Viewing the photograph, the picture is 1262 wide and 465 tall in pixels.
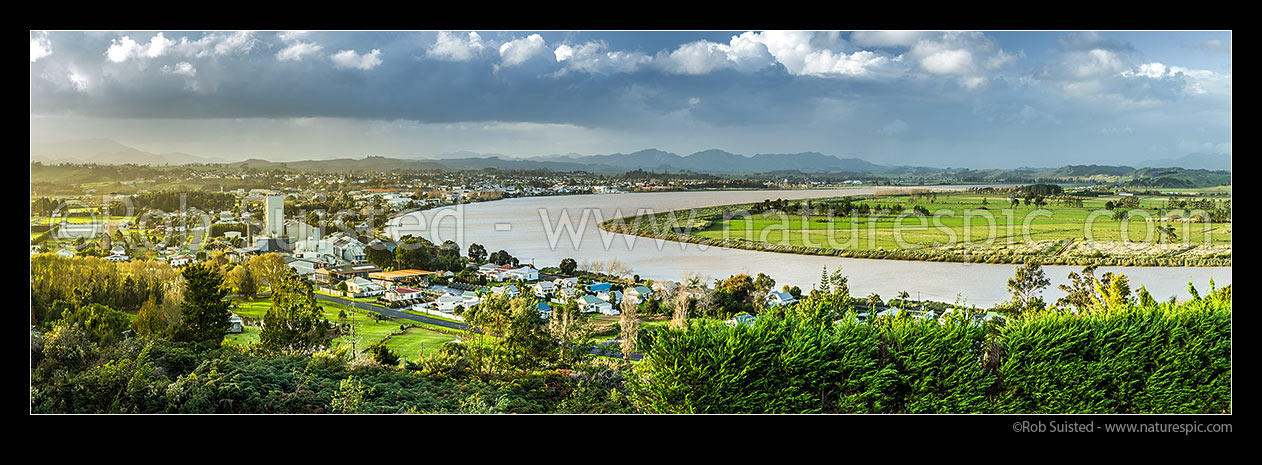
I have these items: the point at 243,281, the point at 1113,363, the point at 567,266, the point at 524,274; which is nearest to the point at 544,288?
the point at 524,274

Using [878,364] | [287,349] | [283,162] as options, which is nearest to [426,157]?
[283,162]

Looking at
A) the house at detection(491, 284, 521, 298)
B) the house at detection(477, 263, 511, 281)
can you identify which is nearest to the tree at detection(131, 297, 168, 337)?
the house at detection(491, 284, 521, 298)

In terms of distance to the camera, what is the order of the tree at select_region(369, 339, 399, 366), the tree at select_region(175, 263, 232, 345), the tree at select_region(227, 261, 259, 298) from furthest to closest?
1. the tree at select_region(227, 261, 259, 298)
2. the tree at select_region(369, 339, 399, 366)
3. the tree at select_region(175, 263, 232, 345)

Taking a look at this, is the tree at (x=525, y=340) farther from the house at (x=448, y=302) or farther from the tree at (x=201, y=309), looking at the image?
the tree at (x=201, y=309)

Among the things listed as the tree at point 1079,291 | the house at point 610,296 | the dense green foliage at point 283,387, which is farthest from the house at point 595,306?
the tree at point 1079,291

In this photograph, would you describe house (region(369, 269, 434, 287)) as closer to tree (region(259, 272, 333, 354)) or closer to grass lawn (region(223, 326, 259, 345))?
tree (region(259, 272, 333, 354))
